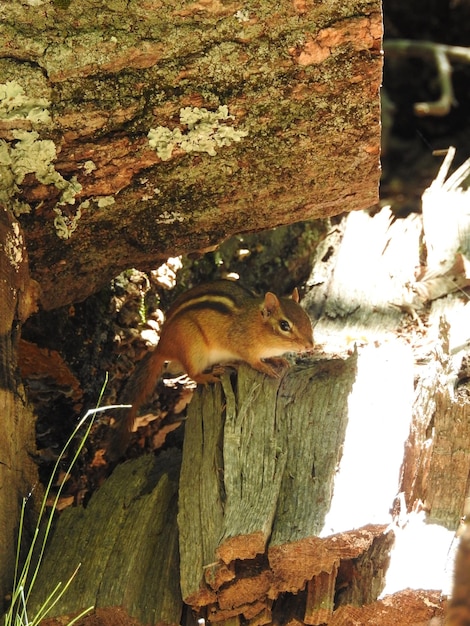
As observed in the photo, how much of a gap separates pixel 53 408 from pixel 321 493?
65.6 inches

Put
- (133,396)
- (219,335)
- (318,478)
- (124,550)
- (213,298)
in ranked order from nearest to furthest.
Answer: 1. (318,478)
2. (124,550)
3. (133,396)
4. (213,298)
5. (219,335)

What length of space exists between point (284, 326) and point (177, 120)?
1.30 metres

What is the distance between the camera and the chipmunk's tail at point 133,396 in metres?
3.84

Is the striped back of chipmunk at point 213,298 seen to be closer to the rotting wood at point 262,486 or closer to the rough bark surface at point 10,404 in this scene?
the rotting wood at point 262,486

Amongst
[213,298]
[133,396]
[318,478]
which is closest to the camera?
[318,478]

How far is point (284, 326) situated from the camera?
13.2 feet

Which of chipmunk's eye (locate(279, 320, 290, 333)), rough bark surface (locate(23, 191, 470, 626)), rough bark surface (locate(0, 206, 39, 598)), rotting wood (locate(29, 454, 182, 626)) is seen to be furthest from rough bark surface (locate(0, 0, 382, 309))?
rotting wood (locate(29, 454, 182, 626))

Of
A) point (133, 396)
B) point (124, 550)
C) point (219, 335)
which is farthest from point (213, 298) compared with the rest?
point (124, 550)

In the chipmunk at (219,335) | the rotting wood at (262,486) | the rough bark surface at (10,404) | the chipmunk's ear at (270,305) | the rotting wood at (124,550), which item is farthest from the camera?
the chipmunk's ear at (270,305)

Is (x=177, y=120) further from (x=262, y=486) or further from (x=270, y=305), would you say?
(x=262, y=486)

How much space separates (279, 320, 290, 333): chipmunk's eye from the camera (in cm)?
399

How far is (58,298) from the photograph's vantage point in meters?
3.70

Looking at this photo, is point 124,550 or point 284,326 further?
point 284,326

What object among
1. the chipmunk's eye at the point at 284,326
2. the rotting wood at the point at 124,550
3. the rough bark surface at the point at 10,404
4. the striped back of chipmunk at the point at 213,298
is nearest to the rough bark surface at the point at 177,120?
the rough bark surface at the point at 10,404
